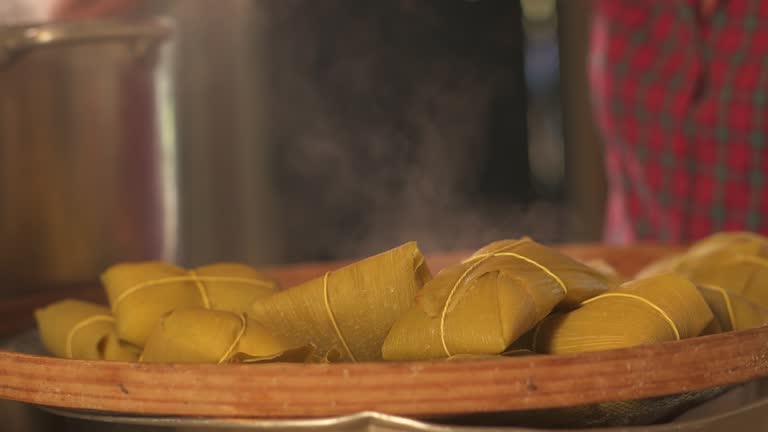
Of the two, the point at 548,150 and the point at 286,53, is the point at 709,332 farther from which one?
the point at 548,150

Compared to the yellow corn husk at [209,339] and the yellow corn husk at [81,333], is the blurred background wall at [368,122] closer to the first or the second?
the yellow corn husk at [81,333]

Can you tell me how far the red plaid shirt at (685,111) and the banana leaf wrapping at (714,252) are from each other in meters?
0.65

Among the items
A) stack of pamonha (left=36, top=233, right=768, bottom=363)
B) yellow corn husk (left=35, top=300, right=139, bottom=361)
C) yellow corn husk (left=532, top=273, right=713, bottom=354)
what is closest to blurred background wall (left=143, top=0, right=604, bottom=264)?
yellow corn husk (left=35, top=300, right=139, bottom=361)

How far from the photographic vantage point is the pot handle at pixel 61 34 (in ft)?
3.54

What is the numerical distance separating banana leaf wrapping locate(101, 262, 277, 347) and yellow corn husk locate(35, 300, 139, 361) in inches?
0.8

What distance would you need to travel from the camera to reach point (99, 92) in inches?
47.1

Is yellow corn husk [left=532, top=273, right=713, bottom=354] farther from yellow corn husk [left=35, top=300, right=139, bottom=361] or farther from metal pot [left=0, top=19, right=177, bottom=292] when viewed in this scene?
metal pot [left=0, top=19, right=177, bottom=292]

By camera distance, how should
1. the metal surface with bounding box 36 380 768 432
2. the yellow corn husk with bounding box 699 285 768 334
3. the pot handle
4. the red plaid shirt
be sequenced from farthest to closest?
the red plaid shirt, the pot handle, the yellow corn husk with bounding box 699 285 768 334, the metal surface with bounding box 36 380 768 432

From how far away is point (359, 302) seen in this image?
0.69 meters

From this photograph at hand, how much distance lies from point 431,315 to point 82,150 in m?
0.72

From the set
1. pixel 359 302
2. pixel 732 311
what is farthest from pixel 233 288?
pixel 732 311

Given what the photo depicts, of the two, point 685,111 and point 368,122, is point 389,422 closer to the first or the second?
point 685,111

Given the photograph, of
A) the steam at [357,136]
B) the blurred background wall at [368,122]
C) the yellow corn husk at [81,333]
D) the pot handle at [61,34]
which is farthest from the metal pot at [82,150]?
the steam at [357,136]

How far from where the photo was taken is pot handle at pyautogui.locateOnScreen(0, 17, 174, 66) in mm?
1080
